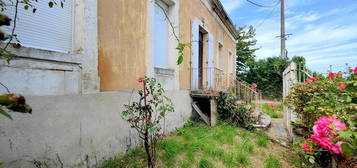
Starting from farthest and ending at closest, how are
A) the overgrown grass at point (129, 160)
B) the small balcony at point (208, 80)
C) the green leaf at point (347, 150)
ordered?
the small balcony at point (208, 80) → the overgrown grass at point (129, 160) → the green leaf at point (347, 150)

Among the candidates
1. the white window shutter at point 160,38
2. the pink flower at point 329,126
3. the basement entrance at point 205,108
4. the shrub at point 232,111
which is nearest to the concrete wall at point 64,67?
the white window shutter at point 160,38

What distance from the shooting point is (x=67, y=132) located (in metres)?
2.22

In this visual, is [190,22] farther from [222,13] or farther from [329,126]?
Answer: [329,126]

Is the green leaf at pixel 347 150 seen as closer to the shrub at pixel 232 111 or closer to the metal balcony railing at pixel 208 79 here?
the shrub at pixel 232 111

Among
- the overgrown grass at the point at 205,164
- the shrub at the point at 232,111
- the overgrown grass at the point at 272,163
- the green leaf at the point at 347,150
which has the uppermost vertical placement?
the green leaf at the point at 347,150

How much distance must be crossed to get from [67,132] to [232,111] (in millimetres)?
4155

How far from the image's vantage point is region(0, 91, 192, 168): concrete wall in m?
1.80

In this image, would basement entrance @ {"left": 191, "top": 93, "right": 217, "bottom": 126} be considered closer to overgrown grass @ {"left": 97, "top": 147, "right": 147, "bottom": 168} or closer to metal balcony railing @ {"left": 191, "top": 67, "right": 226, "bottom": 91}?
metal balcony railing @ {"left": 191, "top": 67, "right": 226, "bottom": 91}

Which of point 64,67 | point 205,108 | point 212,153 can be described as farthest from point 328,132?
point 205,108

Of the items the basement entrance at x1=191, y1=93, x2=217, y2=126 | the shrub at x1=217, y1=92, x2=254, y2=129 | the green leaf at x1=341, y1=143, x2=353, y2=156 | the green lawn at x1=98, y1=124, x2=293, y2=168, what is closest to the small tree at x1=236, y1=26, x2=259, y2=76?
the basement entrance at x1=191, y1=93, x2=217, y2=126

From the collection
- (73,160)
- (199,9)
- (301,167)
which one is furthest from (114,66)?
(199,9)

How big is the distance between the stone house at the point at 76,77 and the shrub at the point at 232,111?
7.53 feet

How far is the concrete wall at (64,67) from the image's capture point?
71.0 inches

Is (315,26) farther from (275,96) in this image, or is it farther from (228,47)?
(228,47)
